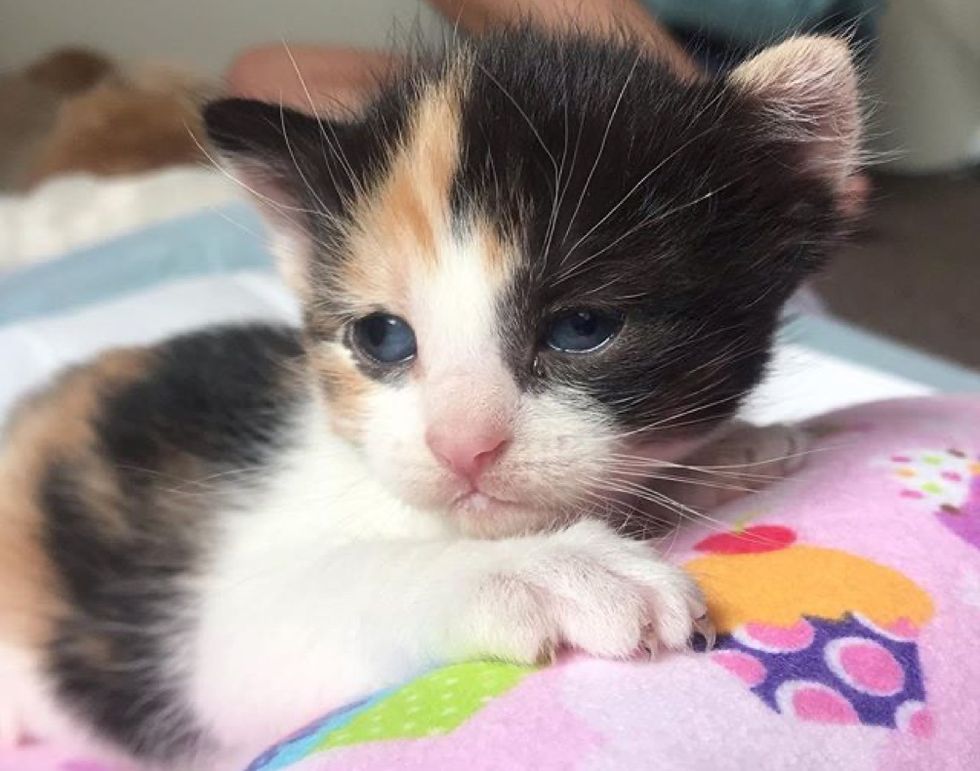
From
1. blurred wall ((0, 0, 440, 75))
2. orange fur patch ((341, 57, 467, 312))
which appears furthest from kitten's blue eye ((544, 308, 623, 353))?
blurred wall ((0, 0, 440, 75))

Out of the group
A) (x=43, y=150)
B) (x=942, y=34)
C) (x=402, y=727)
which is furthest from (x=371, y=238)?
(x=942, y=34)

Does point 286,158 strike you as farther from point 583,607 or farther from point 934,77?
point 934,77

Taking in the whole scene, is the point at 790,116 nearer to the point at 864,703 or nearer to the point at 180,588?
Answer: the point at 864,703

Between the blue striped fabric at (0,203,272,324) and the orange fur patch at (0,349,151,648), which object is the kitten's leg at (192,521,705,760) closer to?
the orange fur patch at (0,349,151,648)

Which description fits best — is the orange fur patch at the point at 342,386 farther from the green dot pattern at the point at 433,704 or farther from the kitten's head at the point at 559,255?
the green dot pattern at the point at 433,704

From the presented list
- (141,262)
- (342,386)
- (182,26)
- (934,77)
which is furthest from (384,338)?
(934,77)

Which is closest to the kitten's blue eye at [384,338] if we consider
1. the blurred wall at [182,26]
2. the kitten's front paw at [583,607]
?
the kitten's front paw at [583,607]

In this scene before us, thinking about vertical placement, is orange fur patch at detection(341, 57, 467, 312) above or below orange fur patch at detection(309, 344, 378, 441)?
above
